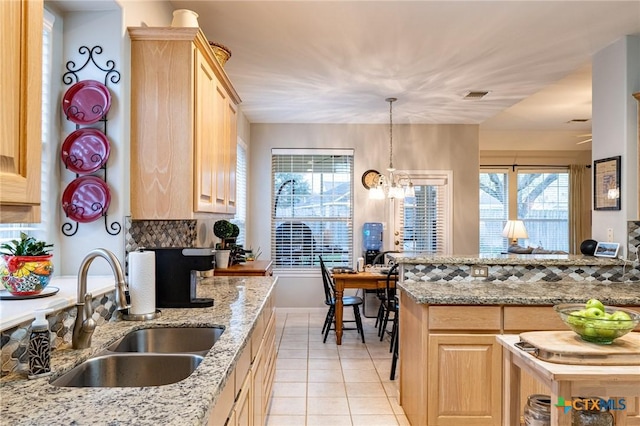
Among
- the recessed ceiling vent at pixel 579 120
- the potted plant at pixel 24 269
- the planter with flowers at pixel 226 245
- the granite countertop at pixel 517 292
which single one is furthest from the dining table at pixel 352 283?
the recessed ceiling vent at pixel 579 120

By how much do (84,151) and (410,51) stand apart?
2723 mm

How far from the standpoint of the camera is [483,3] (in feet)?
9.59

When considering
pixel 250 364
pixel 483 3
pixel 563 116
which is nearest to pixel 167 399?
pixel 250 364

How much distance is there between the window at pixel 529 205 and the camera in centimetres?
860

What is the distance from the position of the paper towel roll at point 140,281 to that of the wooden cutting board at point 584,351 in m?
1.62

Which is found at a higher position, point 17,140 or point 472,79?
point 472,79

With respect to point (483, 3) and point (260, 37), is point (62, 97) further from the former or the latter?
point (483, 3)

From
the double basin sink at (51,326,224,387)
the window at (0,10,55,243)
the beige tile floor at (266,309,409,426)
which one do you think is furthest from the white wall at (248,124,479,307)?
the double basin sink at (51,326,224,387)

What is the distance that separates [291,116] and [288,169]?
2.64 feet

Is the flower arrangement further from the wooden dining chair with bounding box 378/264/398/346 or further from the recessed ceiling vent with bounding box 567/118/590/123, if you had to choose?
the recessed ceiling vent with bounding box 567/118/590/123

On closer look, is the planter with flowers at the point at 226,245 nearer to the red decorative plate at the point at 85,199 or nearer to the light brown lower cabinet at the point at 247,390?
the light brown lower cabinet at the point at 247,390

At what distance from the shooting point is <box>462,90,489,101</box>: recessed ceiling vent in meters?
4.90

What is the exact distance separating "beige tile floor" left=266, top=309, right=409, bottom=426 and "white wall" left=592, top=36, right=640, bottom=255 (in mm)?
2180

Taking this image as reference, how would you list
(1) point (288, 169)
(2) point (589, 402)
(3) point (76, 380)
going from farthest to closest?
(1) point (288, 169) < (2) point (589, 402) < (3) point (76, 380)
